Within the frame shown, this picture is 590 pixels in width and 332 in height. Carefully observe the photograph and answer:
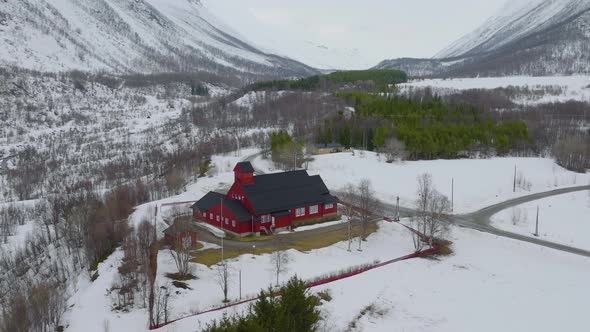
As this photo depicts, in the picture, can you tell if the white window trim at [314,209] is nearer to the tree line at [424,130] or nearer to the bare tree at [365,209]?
the bare tree at [365,209]

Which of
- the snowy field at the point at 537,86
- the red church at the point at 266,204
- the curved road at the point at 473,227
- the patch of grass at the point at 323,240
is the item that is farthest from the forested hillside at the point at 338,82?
the patch of grass at the point at 323,240

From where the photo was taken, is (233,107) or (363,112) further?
(233,107)

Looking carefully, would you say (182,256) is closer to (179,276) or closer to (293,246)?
(179,276)

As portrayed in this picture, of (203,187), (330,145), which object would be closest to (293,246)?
(203,187)

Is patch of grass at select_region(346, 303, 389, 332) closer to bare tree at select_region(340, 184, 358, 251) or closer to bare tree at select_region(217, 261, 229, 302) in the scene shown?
bare tree at select_region(217, 261, 229, 302)

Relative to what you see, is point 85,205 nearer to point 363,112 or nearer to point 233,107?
point 363,112

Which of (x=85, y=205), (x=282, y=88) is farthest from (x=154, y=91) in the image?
(x=85, y=205)
